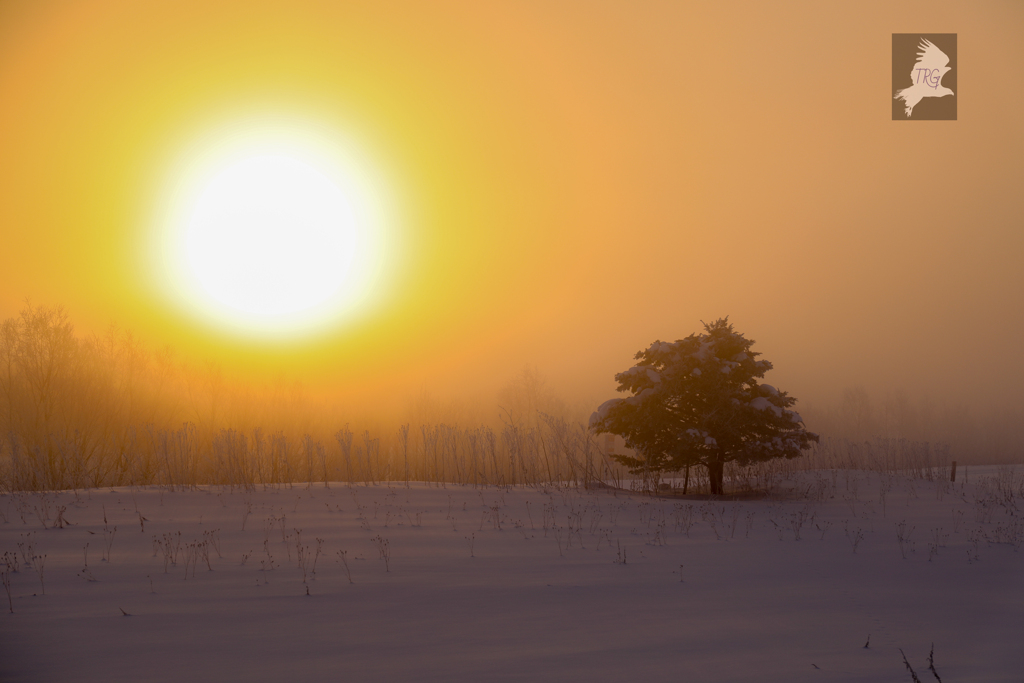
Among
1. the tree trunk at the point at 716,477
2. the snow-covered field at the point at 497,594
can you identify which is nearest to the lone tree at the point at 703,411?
A: the tree trunk at the point at 716,477

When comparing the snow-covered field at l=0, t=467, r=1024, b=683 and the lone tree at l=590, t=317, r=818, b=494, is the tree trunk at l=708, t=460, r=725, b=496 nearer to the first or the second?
the lone tree at l=590, t=317, r=818, b=494

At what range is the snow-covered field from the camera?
577 centimetres

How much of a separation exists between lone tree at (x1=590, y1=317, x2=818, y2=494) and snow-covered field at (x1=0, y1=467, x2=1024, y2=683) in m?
4.24

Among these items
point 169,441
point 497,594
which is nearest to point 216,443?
point 169,441

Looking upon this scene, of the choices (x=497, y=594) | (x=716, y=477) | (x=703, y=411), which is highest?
(x=703, y=411)

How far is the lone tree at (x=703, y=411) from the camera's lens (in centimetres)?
1830

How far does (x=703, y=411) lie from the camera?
1894 cm

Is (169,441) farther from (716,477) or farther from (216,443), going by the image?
(716,477)

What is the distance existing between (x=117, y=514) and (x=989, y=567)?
52.2 feet

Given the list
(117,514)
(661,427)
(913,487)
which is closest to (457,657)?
(117,514)

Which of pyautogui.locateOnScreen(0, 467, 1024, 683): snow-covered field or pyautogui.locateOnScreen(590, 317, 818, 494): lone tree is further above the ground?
pyautogui.locateOnScreen(590, 317, 818, 494): lone tree

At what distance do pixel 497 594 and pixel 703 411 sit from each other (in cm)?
1262

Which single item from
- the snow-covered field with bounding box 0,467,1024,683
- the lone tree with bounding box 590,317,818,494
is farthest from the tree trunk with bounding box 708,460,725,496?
the snow-covered field with bounding box 0,467,1024,683

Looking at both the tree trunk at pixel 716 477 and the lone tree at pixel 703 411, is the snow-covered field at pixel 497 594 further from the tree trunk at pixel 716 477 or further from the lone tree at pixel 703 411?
the tree trunk at pixel 716 477
